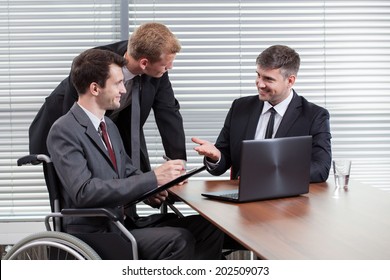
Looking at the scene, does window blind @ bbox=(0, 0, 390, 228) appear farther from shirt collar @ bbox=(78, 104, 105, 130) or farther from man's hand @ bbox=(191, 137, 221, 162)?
shirt collar @ bbox=(78, 104, 105, 130)

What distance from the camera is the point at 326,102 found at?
473 centimetres

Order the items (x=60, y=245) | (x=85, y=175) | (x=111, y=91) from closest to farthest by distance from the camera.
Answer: (x=60, y=245) < (x=85, y=175) < (x=111, y=91)

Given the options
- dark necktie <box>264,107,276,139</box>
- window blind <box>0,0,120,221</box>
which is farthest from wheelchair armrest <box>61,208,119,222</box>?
window blind <box>0,0,120,221</box>

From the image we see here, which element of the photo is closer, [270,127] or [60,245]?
[60,245]

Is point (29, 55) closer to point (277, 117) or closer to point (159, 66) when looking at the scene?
point (159, 66)

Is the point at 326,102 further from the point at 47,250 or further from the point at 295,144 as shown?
the point at 47,250

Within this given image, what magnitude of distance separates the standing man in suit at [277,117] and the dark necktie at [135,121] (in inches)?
12.9

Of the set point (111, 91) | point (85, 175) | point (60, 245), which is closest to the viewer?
point (60, 245)

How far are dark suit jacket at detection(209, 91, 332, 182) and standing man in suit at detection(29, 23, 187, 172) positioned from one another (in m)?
0.32

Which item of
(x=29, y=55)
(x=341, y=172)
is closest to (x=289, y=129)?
(x=341, y=172)

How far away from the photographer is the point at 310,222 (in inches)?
102

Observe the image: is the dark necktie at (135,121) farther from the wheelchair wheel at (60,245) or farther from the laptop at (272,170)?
the wheelchair wheel at (60,245)

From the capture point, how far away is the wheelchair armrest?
2.75 meters

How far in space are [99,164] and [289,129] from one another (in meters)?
1.08
